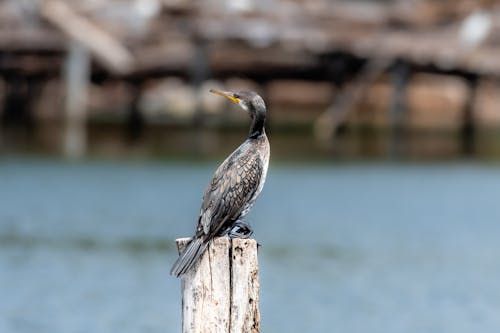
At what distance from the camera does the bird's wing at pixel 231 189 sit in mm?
6949

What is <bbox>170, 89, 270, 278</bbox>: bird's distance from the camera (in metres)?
6.66

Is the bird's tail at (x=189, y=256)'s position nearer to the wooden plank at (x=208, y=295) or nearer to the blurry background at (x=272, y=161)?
the wooden plank at (x=208, y=295)

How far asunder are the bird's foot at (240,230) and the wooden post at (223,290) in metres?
0.20

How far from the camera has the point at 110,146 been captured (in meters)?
32.6

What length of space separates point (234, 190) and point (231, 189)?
2 centimetres

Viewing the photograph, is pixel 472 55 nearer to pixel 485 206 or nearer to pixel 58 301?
pixel 485 206

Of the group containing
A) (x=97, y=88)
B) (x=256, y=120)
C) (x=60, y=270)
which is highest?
(x=256, y=120)

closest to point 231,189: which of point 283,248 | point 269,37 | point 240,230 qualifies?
point 240,230

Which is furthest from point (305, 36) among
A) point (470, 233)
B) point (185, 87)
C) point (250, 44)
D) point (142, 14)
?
point (185, 87)

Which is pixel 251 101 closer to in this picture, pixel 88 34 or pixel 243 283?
pixel 243 283

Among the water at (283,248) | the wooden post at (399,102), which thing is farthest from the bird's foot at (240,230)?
the wooden post at (399,102)

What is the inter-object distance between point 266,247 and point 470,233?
340cm

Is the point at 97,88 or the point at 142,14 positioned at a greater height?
the point at 142,14

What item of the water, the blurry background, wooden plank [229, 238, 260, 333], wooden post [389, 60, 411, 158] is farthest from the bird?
wooden post [389, 60, 411, 158]
